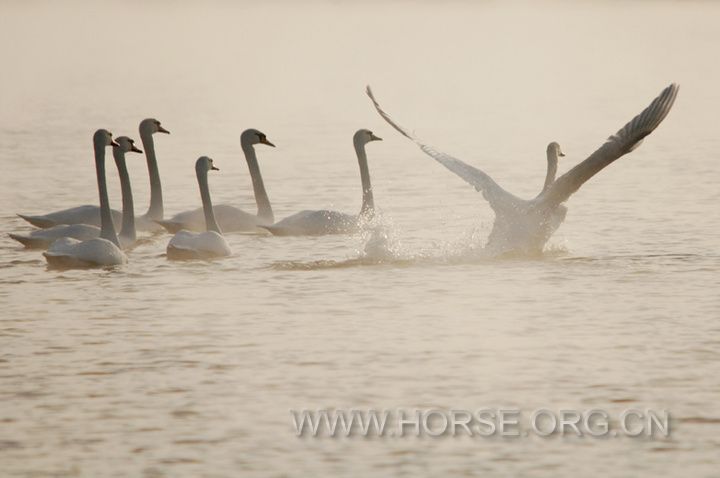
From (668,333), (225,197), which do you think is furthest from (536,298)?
(225,197)

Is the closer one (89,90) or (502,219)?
(502,219)

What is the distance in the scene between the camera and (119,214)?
2275 centimetres

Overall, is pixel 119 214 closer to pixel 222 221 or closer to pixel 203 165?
pixel 222 221

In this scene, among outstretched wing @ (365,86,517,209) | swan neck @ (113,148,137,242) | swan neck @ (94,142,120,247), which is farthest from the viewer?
swan neck @ (113,148,137,242)

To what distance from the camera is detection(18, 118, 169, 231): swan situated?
→ 21.9 m

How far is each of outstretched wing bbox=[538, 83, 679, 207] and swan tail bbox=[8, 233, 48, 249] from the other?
18.8 feet

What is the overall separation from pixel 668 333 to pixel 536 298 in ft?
6.52

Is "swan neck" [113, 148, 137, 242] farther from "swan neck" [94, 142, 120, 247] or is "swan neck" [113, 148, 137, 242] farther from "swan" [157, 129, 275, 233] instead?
"swan" [157, 129, 275, 233]

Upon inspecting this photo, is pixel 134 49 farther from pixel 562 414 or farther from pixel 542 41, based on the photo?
pixel 562 414

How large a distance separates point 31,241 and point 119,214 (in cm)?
240

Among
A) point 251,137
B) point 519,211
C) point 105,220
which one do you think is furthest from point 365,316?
point 251,137

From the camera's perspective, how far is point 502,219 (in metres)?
19.3

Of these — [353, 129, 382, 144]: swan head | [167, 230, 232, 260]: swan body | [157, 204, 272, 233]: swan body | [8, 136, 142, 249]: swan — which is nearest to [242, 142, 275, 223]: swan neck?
[157, 204, 272, 233]: swan body

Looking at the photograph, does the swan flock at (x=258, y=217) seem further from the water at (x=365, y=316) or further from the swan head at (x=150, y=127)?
the water at (x=365, y=316)
